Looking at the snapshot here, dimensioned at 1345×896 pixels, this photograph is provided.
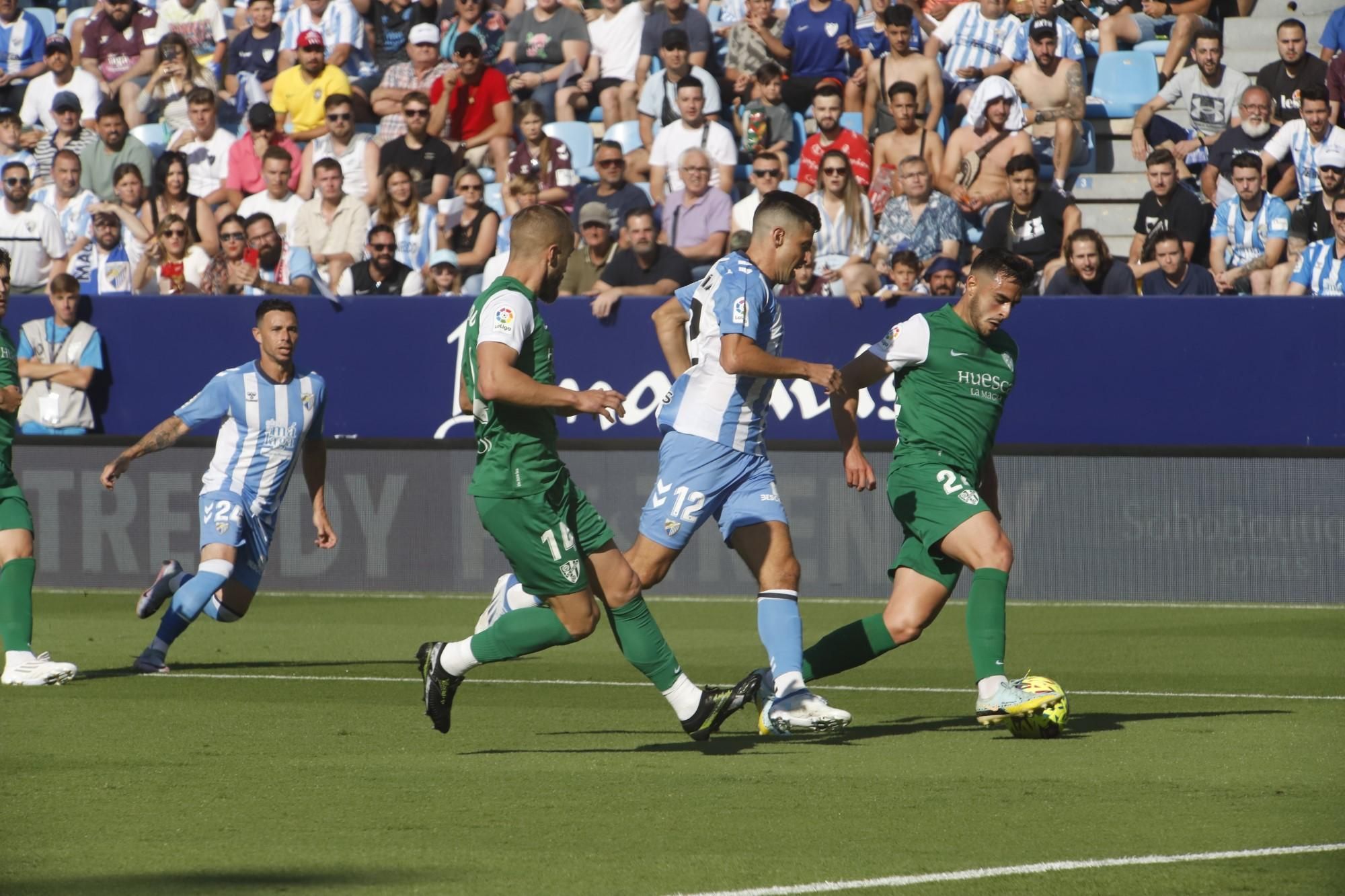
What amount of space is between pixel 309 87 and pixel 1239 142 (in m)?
9.21

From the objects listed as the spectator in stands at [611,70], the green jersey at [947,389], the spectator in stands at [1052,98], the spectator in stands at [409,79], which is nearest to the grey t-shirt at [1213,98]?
the spectator in stands at [1052,98]

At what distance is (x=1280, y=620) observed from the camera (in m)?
13.7

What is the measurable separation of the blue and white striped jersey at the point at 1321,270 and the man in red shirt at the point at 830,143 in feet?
12.6

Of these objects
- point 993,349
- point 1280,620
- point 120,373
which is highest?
point 993,349

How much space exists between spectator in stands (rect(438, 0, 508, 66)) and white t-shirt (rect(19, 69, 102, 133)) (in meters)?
3.92

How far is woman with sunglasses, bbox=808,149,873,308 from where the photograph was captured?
1641cm

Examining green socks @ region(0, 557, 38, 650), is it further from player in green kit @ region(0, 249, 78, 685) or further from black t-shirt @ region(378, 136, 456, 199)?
black t-shirt @ region(378, 136, 456, 199)

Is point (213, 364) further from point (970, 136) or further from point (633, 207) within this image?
point (970, 136)

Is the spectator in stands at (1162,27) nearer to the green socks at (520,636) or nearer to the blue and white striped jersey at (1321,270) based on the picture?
the blue and white striped jersey at (1321,270)

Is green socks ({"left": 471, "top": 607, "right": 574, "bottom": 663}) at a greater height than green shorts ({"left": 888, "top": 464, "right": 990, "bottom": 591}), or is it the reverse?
green shorts ({"left": 888, "top": 464, "right": 990, "bottom": 591})

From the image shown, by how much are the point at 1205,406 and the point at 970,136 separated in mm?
3679

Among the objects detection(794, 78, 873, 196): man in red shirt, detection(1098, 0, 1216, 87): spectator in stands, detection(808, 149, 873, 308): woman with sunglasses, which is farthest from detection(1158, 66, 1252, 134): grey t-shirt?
detection(808, 149, 873, 308): woman with sunglasses

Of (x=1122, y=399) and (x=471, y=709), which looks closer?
(x=471, y=709)

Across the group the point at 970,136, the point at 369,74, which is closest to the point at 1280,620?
the point at 970,136
